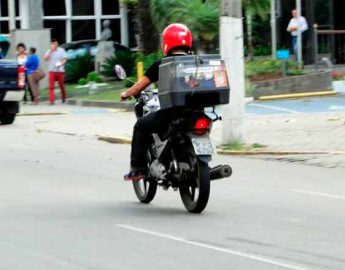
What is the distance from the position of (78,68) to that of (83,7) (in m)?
11.3

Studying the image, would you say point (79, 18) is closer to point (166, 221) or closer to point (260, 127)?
point (260, 127)

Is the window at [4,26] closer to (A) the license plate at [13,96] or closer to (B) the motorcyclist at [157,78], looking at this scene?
(A) the license plate at [13,96]

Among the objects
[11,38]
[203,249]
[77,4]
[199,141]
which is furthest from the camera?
[77,4]

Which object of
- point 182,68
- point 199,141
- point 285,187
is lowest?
point 285,187

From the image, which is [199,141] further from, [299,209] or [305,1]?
[305,1]

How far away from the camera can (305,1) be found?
32.9m

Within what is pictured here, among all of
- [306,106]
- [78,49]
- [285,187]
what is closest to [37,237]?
[285,187]

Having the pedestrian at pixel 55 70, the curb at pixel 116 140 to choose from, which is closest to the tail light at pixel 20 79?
the curb at pixel 116 140

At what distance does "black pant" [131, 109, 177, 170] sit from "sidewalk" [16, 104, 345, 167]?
460cm

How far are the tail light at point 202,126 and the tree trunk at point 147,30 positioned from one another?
20.0m

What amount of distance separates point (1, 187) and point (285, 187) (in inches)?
143

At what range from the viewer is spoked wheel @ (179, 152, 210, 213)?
9.25 meters

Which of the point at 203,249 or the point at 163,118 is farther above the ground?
the point at 163,118

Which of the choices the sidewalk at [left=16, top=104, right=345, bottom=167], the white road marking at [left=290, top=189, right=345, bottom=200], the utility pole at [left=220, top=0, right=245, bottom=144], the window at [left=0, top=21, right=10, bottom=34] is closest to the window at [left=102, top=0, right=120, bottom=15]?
the window at [left=0, top=21, right=10, bottom=34]
